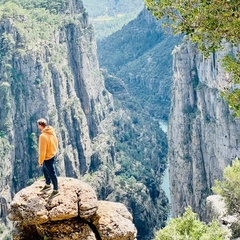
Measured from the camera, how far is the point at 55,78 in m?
87.6

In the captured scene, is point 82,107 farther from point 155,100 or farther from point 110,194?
point 155,100

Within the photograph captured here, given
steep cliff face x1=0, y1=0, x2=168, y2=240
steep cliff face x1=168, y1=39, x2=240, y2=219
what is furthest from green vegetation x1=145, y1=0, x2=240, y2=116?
steep cliff face x1=0, y1=0, x2=168, y2=240

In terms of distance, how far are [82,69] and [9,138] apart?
35.9 metres

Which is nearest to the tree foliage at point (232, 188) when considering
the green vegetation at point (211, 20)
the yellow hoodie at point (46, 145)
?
the green vegetation at point (211, 20)

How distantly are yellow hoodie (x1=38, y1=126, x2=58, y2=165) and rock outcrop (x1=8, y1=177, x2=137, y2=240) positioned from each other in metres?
1.22

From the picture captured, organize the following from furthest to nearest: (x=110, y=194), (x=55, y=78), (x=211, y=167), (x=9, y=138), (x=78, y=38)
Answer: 1. (x=78, y=38)
2. (x=110, y=194)
3. (x=55, y=78)
4. (x=9, y=138)
5. (x=211, y=167)

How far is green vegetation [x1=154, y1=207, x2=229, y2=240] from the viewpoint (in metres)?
18.3

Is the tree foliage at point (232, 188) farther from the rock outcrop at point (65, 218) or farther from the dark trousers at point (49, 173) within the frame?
the dark trousers at point (49, 173)

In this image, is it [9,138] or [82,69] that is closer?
[9,138]

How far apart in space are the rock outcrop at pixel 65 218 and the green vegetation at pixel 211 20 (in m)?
6.04

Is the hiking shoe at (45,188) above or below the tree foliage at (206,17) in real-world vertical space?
below

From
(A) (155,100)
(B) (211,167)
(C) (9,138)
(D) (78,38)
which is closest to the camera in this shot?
(B) (211,167)

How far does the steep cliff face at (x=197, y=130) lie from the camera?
63594 mm

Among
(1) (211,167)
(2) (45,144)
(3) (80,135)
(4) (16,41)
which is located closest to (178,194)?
(1) (211,167)
